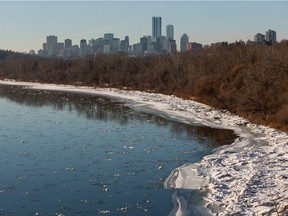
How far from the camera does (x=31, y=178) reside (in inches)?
634

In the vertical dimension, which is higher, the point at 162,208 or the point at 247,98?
the point at 247,98

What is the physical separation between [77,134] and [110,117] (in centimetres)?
883

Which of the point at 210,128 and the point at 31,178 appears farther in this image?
the point at 210,128

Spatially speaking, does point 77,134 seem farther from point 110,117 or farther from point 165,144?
point 110,117

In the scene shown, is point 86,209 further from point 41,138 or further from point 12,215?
point 41,138

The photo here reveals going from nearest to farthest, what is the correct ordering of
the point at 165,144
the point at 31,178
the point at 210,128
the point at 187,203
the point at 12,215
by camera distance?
the point at 12,215 → the point at 187,203 → the point at 31,178 → the point at 165,144 → the point at 210,128

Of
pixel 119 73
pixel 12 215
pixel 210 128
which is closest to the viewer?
pixel 12 215

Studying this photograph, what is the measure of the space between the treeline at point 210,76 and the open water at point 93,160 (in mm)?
6593

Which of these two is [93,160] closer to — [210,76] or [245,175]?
[245,175]

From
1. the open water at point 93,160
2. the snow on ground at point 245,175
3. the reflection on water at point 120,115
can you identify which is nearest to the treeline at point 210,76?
the reflection on water at point 120,115

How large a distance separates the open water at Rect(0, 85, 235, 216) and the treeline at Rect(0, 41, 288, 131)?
6.59 meters

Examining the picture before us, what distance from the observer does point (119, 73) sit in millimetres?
78438

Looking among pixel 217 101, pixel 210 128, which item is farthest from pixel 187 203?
pixel 217 101

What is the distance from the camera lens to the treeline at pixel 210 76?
108 feet
